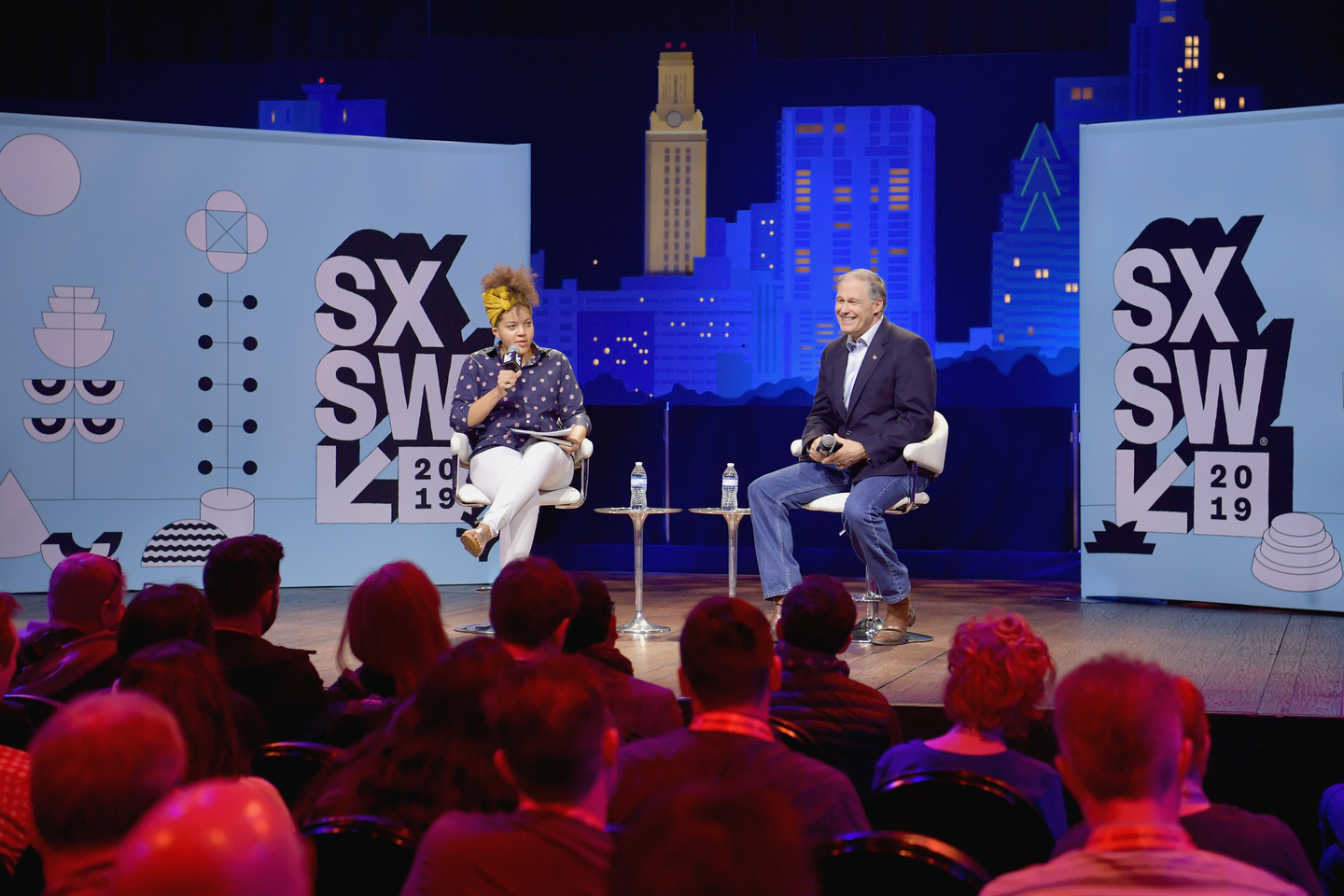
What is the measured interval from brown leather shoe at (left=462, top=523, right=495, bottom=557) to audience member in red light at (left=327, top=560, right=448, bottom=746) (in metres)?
2.08

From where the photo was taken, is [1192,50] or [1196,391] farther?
[1192,50]

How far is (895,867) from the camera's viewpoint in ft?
4.00

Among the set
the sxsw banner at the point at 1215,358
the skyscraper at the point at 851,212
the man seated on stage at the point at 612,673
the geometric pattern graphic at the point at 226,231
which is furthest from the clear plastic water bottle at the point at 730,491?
the geometric pattern graphic at the point at 226,231

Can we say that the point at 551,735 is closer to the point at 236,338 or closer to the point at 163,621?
the point at 163,621

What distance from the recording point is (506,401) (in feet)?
15.5

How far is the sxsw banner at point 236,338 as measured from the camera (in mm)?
5434

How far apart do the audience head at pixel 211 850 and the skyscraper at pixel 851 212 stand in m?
5.92

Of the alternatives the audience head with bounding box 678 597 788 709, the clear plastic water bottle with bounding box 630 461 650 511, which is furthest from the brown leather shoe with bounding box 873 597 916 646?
the audience head with bounding box 678 597 788 709

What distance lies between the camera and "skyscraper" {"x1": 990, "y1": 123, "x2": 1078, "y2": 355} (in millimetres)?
6324

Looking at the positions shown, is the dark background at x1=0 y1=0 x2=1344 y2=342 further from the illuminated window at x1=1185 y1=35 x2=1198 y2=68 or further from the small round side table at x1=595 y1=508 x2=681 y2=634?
the small round side table at x1=595 y1=508 x2=681 y2=634

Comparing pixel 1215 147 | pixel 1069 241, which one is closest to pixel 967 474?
pixel 1069 241

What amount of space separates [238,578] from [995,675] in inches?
62.8

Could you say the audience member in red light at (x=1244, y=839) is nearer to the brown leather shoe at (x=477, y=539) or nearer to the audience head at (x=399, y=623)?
the audience head at (x=399, y=623)

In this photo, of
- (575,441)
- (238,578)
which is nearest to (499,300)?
(575,441)
